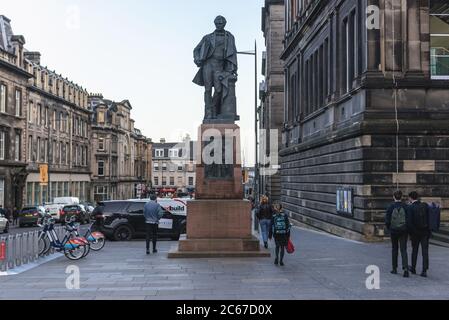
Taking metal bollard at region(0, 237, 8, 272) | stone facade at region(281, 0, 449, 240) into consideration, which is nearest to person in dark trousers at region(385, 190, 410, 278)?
stone facade at region(281, 0, 449, 240)

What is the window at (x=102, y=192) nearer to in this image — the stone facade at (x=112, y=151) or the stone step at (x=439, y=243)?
the stone facade at (x=112, y=151)

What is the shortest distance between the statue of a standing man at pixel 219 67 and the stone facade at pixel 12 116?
38.3 m

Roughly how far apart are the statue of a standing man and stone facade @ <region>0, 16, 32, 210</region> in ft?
126

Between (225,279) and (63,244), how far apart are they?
21.3 ft

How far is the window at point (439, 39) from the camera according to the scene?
21.4 metres

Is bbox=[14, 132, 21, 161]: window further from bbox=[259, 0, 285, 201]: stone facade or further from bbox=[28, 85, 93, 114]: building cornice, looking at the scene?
bbox=[259, 0, 285, 201]: stone facade

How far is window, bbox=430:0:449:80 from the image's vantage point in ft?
70.2

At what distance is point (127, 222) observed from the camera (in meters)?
23.8

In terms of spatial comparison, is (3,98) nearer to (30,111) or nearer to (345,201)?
(30,111)

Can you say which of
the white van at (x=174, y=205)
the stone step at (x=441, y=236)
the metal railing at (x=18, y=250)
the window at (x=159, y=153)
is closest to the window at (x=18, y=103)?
the white van at (x=174, y=205)

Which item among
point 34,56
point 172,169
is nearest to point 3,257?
point 34,56

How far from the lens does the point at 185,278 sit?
1169 centimetres
